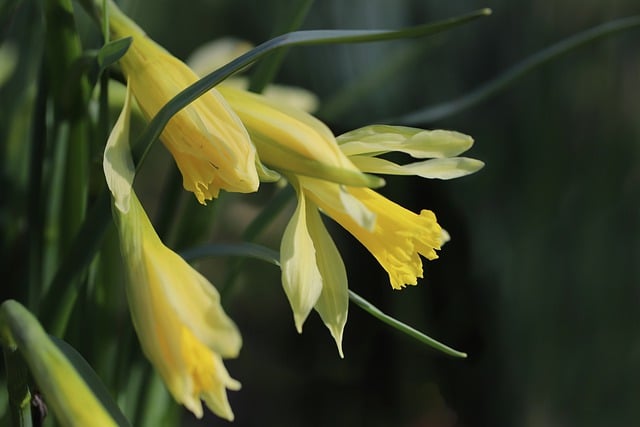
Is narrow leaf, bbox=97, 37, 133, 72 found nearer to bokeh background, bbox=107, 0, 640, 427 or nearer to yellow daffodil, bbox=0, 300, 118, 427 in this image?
yellow daffodil, bbox=0, 300, 118, 427

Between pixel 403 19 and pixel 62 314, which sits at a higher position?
pixel 403 19

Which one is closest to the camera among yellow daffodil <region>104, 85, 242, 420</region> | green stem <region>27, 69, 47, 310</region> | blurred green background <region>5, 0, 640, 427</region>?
yellow daffodil <region>104, 85, 242, 420</region>

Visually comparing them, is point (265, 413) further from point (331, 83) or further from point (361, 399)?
point (331, 83)

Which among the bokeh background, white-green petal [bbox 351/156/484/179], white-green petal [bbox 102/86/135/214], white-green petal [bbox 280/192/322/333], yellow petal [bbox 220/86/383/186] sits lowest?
the bokeh background

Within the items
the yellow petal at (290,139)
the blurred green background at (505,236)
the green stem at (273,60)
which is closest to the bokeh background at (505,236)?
the blurred green background at (505,236)

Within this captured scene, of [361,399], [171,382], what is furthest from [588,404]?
[171,382]

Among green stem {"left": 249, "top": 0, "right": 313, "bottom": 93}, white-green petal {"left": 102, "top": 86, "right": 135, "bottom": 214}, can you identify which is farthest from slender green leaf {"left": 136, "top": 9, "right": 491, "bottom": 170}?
green stem {"left": 249, "top": 0, "right": 313, "bottom": 93}
